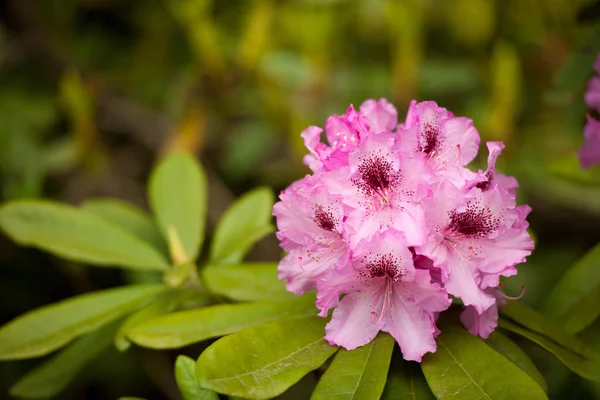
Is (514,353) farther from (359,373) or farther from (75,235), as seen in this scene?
(75,235)

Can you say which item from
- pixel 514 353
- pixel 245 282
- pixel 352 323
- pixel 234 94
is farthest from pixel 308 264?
pixel 234 94

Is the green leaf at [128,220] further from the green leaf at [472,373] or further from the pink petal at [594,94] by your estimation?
the pink petal at [594,94]

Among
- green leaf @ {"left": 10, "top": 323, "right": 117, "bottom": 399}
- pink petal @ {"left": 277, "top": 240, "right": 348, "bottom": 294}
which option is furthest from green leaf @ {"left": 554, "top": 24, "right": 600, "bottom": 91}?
green leaf @ {"left": 10, "top": 323, "right": 117, "bottom": 399}

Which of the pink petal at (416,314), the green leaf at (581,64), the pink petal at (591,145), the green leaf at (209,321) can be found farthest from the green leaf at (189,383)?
the green leaf at (581,64)

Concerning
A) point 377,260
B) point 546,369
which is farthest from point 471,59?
point 377,260

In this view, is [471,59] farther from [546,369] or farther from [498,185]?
[498,185]

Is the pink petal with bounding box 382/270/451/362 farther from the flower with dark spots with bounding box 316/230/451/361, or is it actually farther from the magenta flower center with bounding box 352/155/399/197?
the magenta flower center with bounding box 352/155/399/197
